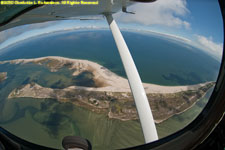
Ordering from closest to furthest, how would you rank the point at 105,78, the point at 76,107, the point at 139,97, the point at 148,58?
the point at 139,97 < the point at 76,107 < the point at 105,78 < the point at 148,58

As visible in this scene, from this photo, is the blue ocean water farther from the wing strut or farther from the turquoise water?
the wing strut

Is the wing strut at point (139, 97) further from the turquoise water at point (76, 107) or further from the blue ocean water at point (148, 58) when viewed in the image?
the blue ocean water at point (148, 58)

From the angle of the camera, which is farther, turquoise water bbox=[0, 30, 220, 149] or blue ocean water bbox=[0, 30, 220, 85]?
blue ocean water bbox=[0, 30, 220, 85]

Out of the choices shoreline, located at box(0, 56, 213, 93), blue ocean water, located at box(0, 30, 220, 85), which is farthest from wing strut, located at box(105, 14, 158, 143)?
blue ocean water, located at box(0, 30, 220, 85)

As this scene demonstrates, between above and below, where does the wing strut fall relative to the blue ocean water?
above

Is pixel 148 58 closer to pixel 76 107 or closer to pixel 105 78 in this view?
pixel 105 78

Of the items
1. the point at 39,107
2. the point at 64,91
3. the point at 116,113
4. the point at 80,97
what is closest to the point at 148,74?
the point at 116,113

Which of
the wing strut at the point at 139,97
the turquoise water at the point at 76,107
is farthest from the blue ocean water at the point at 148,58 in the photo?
the wing strut at the point at 139,97

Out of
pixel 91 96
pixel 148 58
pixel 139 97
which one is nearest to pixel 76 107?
pixel 91 96

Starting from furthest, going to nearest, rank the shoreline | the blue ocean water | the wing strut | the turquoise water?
1. the blue ocean water
2. the shoreline
3. the turquoise water
4. the wing strut

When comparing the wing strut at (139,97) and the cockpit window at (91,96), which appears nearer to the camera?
the wing strut at (139,97)

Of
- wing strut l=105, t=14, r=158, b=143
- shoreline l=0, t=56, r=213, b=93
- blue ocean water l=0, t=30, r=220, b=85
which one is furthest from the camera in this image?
blue ocean water l=0, t=30, r=220, b=85

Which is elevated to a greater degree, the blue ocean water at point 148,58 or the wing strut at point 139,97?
the wing strut at point 139,97

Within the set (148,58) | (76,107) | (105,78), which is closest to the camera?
(76,107)
